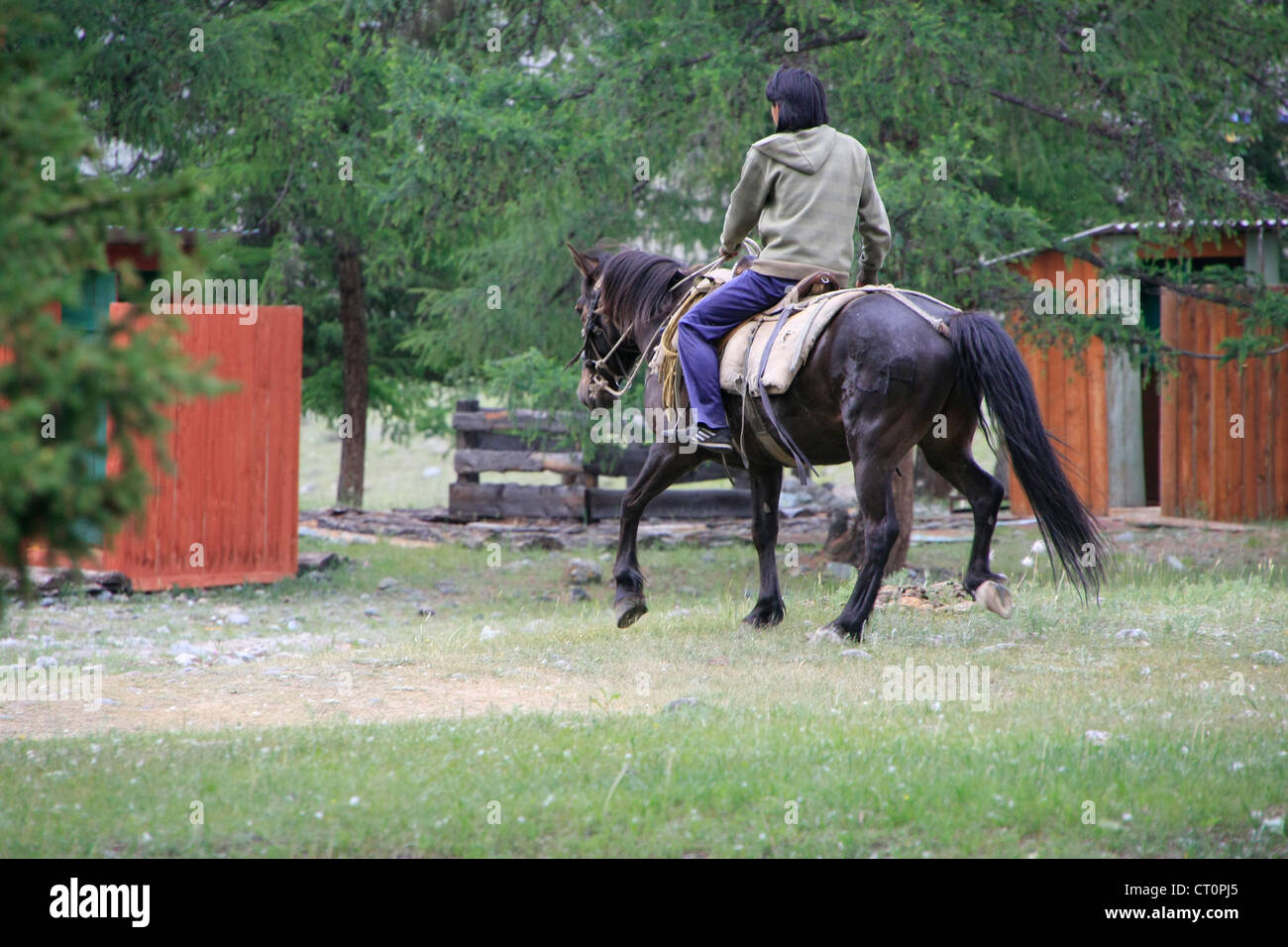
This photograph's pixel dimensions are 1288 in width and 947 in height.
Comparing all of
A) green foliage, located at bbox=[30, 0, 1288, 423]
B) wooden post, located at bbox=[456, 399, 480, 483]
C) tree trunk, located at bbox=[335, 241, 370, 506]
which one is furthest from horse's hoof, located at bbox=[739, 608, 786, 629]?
tree trunk, located at bbox=[335, 241, 370, 506]

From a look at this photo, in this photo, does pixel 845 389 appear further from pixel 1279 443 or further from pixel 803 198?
pixel 1279 443

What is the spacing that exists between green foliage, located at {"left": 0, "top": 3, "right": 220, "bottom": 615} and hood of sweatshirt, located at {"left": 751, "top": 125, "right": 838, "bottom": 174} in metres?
4.99

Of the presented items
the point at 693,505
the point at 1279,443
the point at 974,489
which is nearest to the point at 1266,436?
the point at 1279,443

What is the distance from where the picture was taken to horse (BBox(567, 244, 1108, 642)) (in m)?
7.33

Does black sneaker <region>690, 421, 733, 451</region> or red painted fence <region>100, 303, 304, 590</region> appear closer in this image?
black sneaker <region>690, 421, 733, 451</region>

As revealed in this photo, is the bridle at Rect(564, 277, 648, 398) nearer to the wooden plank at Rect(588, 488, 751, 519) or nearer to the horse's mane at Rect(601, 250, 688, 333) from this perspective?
the horse's mane at Rect(601, 250, 688, 333)

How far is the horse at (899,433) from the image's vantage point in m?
7.33

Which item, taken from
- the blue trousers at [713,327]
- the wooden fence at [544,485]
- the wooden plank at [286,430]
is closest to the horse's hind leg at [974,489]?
the blue trousers at [713,327]

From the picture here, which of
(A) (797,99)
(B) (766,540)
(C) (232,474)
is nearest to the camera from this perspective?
(A) (797,99)

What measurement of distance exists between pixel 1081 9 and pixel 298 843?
10.7m

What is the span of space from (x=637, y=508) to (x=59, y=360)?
5659 mm

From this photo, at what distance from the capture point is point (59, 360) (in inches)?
120

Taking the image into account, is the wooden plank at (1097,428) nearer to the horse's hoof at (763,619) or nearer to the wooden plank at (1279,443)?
the wooden plank at (1279,443)

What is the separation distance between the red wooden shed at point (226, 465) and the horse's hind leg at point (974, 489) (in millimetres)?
7245
